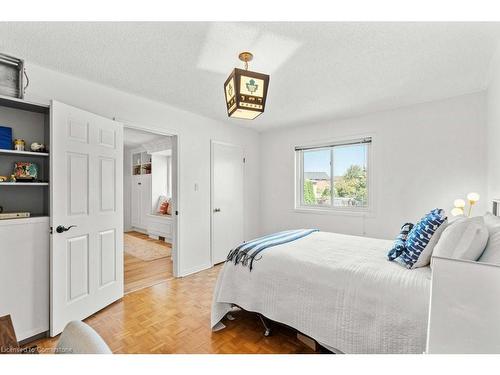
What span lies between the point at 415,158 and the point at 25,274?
440 centimetres

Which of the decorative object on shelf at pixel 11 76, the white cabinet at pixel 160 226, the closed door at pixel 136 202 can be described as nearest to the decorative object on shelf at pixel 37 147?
the decorative object on shelf at pixel 11 76

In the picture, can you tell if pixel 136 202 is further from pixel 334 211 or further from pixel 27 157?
pixel 334 211

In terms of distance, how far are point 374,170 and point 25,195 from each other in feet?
13.6

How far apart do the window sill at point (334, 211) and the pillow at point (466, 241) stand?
2.35 m

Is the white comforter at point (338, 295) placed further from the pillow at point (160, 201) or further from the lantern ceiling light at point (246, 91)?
the pillow at point (160, 201)

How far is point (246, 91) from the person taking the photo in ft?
5.58

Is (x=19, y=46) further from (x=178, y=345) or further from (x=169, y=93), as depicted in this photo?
(x=178, y=345)

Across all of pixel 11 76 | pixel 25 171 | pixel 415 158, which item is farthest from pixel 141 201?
pixel 415 158

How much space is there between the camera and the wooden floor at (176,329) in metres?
1.89

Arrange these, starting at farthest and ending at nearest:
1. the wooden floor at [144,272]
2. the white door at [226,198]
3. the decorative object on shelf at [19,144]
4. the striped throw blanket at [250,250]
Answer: the white door at [226,198]
the wooden floor at [144,272]
the striped throw blanket at [250,250]
the decorative object on shelf at [19,144]

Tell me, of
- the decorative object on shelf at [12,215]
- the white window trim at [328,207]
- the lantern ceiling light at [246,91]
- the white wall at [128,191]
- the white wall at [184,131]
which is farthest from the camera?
the white wall at [128,191]
